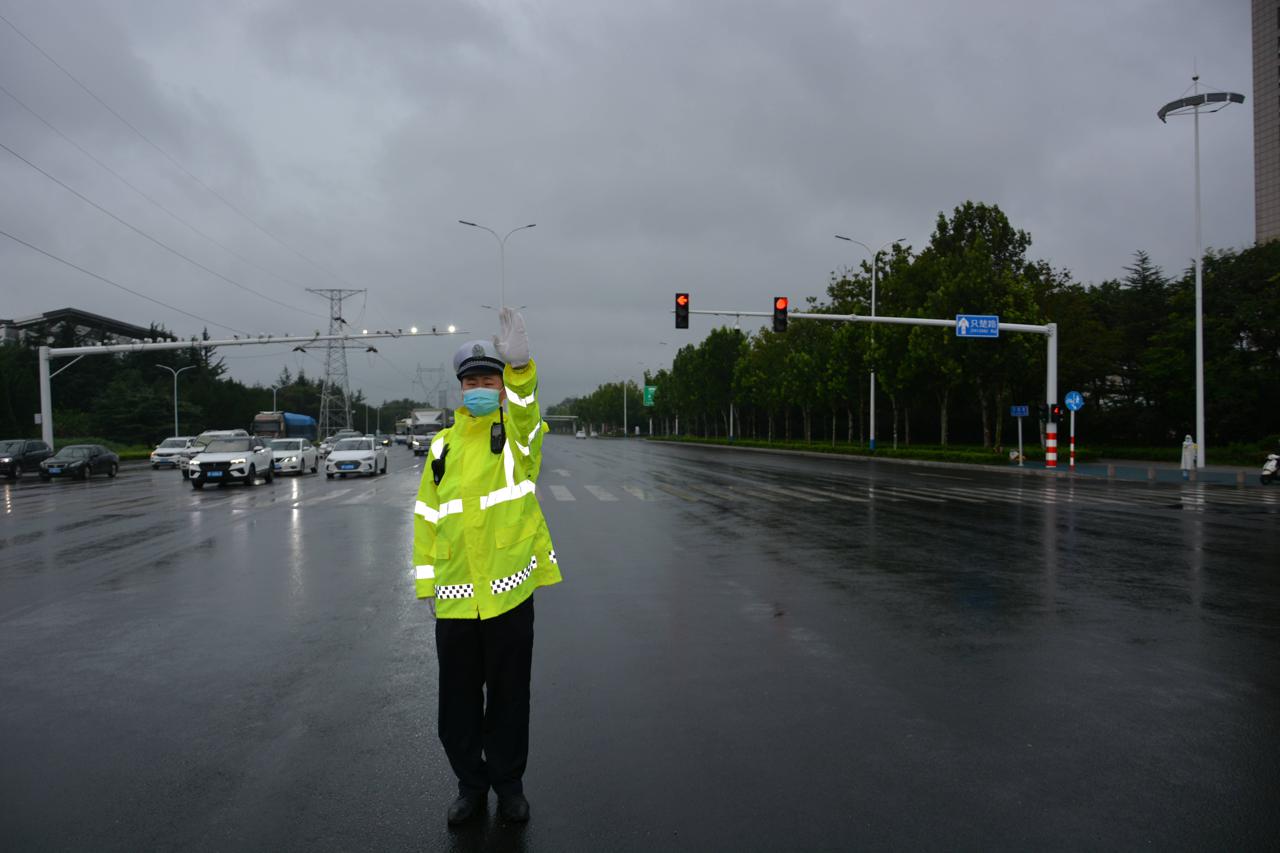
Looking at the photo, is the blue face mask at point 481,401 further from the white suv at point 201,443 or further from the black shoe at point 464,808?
the white suv at point 201,443

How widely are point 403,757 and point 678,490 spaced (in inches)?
665

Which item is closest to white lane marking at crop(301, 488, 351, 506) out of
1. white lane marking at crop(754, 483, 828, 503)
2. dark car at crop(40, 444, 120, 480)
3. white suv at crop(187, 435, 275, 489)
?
white suv at crop(187, 435, 275, 489)

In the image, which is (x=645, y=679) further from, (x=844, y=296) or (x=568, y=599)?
(x=844, y=296)

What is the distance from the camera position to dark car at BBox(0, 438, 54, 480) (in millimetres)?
30953

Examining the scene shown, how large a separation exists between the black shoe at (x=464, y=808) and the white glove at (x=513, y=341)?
1.89 m

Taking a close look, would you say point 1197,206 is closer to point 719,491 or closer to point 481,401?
point 719,491

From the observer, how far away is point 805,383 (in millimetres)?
53531

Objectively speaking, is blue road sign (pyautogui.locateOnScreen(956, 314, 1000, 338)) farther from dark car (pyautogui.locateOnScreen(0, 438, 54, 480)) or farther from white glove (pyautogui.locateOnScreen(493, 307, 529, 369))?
dark car (pyautogui.locateOnScreen(0, 438, 54, 480))

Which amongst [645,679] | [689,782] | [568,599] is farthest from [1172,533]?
[689,782]

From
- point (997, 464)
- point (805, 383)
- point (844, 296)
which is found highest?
point (844, 296)

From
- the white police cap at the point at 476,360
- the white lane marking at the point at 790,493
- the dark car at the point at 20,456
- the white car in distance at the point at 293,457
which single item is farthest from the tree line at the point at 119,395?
the white police cap at the point at 476,360

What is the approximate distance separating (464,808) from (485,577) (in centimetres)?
99

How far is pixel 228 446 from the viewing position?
79.5 ft

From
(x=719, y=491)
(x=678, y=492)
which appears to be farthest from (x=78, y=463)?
(x=719, y=491)
